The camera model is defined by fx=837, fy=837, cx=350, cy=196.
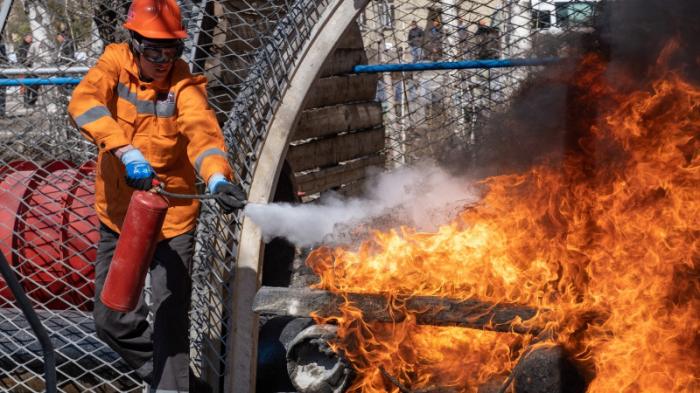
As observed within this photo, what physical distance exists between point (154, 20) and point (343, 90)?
4.49 meters

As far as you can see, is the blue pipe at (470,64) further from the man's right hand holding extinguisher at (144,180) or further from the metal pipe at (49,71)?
the man's right hand holding extinguisher at (144,180)

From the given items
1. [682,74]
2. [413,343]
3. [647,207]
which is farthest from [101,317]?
[682,74]

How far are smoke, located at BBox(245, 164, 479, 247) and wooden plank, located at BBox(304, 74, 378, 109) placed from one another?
3.40ft

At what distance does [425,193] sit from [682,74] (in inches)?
89.2

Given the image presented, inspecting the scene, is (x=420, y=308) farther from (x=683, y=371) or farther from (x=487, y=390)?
(x=683, y=371)

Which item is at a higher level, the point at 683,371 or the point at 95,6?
the point at 95,6

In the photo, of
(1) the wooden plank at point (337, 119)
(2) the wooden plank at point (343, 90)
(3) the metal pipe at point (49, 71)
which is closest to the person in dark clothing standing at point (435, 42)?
(2) the wooden plank at point (343, 90)

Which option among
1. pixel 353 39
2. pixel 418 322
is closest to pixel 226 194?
pixel 418 322

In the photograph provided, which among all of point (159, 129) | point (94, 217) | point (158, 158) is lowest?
point (94, 217)

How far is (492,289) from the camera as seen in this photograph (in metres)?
4.36

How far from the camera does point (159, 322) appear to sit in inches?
177

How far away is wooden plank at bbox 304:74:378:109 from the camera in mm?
8273

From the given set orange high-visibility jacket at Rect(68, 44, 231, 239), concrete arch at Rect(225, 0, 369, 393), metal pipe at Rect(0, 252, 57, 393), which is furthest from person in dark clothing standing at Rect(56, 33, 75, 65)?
metal pipe at Rect(0, 252, 57, 393)

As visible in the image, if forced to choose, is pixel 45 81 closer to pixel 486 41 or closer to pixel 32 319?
pixel 32 319
